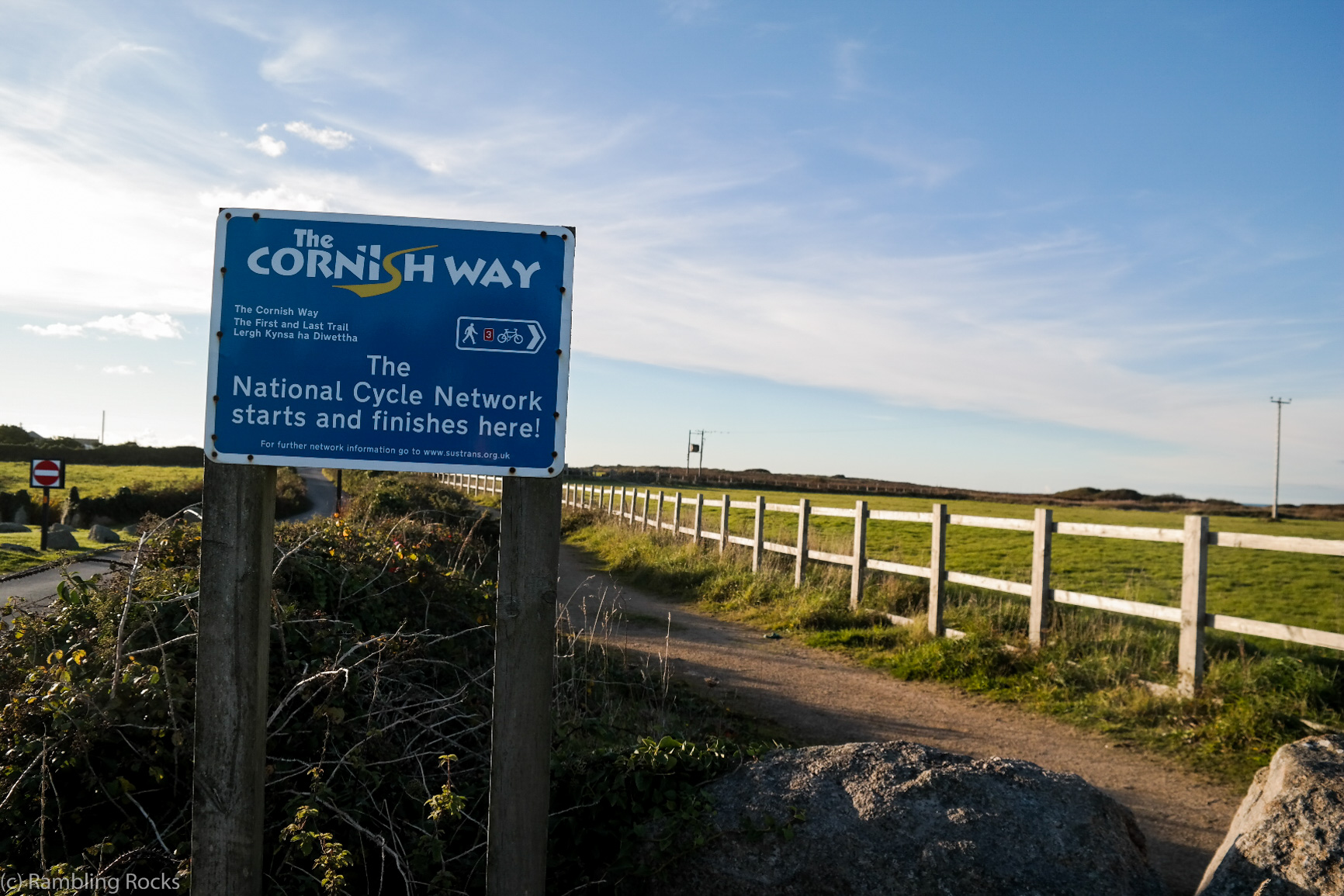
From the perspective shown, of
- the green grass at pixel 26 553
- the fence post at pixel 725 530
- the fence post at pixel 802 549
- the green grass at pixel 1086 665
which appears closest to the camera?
the green grass at pixel 1086 665

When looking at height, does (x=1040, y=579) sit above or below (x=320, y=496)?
above

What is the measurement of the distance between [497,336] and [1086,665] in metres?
6.96

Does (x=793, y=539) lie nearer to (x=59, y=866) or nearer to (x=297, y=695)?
(x=297, y=695)

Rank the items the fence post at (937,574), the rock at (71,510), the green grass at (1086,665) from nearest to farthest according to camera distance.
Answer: the green grass at (1086,665), the fence post at (937,574), the rock at (71,510)

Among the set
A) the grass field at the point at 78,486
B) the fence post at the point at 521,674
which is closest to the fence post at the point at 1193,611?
the fence post at the point at 521,674

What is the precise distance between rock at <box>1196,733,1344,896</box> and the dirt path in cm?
94

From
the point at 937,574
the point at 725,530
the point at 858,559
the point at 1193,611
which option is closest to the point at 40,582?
the point at 725,530

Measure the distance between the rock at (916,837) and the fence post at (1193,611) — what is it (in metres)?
4.19

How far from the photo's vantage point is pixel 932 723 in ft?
22.7

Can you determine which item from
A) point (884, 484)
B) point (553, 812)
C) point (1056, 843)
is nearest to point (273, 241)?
point (553, 812)

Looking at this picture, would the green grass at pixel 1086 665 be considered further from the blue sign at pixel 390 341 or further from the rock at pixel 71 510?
the rock at pixel 71 510

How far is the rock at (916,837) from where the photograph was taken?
302cm

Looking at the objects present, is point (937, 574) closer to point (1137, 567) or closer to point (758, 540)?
point (758, 540)

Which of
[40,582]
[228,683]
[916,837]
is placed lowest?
[40,582]
